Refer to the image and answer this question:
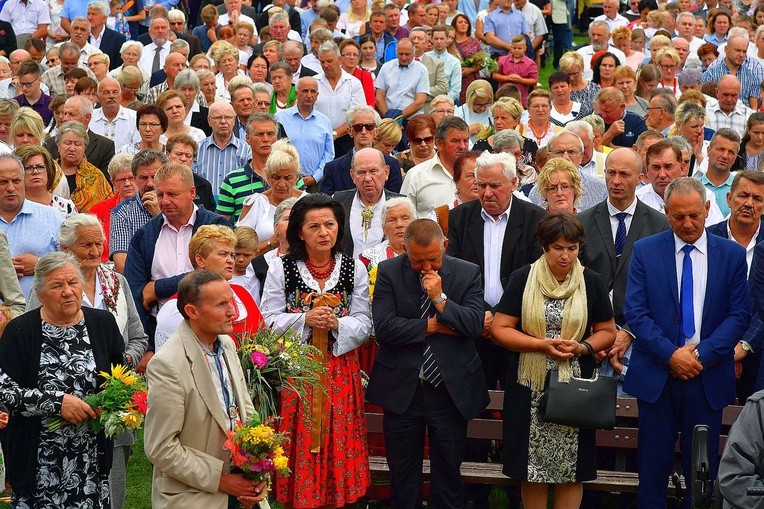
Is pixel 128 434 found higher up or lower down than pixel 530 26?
lower down

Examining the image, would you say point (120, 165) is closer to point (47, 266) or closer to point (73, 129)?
point (73, 129)

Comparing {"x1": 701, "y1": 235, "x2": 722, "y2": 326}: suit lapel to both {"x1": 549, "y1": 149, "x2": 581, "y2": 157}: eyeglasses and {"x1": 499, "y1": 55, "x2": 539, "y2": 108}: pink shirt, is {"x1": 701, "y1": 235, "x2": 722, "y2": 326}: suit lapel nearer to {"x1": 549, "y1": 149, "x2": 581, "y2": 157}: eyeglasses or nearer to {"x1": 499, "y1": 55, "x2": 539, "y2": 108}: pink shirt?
{"x1": 549, "y1": 149, "x2": 581, "y2": 157}: eyeglasses

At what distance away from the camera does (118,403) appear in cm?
720

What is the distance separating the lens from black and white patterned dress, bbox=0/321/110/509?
7.35 meters

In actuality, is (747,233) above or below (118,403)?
above

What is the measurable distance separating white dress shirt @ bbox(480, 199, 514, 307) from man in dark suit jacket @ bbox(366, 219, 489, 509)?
2.24 feet

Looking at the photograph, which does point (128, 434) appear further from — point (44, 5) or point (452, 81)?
point (44, 5)

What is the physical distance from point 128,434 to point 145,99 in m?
8.13

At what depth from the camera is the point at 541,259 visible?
27.1 ft

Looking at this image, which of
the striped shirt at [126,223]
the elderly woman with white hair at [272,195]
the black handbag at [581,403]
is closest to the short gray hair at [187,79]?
the elderly woman with white hair at [272,195]

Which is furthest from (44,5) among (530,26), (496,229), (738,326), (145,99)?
(738,326)

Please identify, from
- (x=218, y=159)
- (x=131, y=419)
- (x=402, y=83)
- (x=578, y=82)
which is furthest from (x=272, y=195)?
(x=402, y=83)

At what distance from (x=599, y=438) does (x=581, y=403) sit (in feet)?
3.15

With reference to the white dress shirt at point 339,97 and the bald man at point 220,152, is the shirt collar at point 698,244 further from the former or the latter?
the white dress shirt at point 339,97
